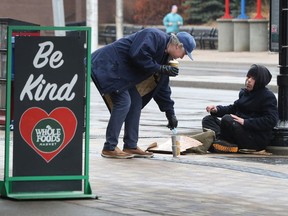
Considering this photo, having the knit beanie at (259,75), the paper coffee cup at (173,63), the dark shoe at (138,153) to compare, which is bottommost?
the dark shoe at (138,153)

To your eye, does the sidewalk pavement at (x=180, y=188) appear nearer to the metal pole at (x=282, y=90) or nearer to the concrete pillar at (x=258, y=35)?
the metal pole at (x=282, y=90)

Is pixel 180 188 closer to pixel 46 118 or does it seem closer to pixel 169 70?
pixel 46 118

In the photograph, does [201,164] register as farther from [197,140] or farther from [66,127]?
[66,127]

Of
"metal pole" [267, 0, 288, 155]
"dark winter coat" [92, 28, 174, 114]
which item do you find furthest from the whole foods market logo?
"metal pole" [267, 0, 288, 155]

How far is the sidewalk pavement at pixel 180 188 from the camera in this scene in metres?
8.23

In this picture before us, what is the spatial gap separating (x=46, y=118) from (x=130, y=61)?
2767 millimetres

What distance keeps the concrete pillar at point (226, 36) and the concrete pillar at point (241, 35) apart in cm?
41

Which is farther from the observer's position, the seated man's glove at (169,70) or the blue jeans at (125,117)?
the blue jeans at (125,117)

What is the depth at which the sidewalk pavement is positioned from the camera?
324 inches

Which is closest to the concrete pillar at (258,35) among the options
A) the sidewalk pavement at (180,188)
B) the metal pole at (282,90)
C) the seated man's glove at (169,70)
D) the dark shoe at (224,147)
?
the metal pole at (282,90)

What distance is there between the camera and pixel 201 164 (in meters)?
11.0

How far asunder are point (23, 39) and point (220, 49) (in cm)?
3509

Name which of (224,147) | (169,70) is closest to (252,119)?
(224,147)

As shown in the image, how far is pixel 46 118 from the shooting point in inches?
335
